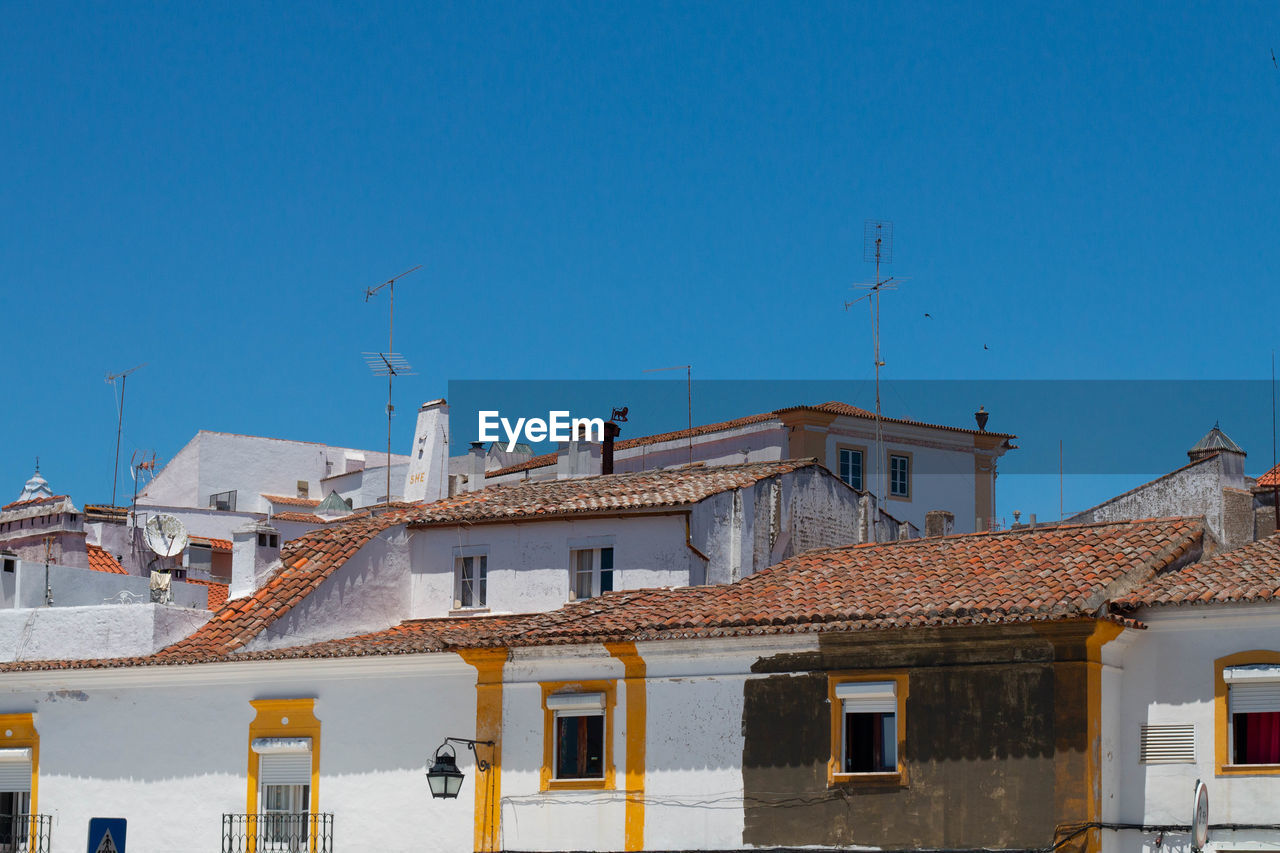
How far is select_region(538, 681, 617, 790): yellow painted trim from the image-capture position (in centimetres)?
2845

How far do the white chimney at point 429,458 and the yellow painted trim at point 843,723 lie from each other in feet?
51.1

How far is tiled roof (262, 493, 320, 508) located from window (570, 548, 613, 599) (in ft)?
109

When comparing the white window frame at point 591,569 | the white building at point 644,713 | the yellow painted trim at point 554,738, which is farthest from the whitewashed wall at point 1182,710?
the white window frame at point 591,569

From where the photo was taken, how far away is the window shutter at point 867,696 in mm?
26703

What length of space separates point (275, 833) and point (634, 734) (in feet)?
21.7

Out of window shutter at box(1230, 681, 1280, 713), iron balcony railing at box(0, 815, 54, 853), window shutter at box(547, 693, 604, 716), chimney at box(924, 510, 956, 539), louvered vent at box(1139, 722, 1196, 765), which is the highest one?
chimney at box(924, 510, 956, 539)

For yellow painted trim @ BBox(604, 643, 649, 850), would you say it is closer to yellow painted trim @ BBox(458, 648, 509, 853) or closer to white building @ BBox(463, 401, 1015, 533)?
yellow painted trim @ BBox(458, 648, 509, 853)

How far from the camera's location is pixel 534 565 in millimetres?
34438

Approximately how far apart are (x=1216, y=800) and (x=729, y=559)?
424 inches

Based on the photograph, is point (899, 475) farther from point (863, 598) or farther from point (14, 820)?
point (14, 820)

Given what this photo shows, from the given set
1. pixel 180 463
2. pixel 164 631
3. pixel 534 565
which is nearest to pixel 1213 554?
pixel 534 565

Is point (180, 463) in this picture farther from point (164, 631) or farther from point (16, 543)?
point (164, 631)

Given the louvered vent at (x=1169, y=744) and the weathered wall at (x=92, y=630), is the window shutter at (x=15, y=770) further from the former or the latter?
the louvered vent at (x=1169, y=744)

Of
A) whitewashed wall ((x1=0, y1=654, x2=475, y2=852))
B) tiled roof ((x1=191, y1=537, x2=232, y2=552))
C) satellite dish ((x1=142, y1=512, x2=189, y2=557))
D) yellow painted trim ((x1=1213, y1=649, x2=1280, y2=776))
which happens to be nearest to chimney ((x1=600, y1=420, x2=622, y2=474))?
satellite dish ((x1=142, y1=512, x2=189, y2=557))
